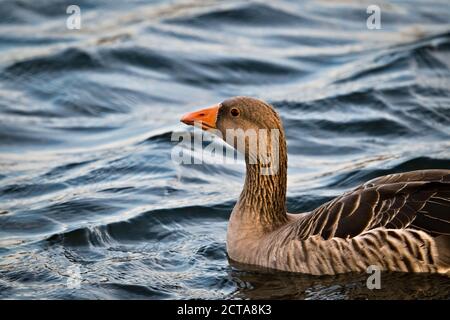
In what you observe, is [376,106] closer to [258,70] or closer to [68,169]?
[258,70]

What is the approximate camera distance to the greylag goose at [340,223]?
30.7ft

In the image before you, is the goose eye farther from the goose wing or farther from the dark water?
the dark water

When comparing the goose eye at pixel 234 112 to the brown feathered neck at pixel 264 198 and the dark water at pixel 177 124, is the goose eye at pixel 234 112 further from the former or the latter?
the dark water at pixel 177 124

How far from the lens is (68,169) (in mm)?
14070

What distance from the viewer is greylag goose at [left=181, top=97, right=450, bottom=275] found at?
30.7 feet

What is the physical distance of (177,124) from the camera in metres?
15.9

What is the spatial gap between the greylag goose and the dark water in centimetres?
21

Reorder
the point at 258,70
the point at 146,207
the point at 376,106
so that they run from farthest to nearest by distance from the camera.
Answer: the point at 258,70 → the point at 376,106 → the point at 146,207

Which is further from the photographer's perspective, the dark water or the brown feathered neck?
the brown feathered neck

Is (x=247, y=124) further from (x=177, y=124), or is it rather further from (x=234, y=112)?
(x=177, y=124)

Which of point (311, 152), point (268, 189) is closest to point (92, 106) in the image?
point (311, 152)

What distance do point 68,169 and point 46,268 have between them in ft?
12.4

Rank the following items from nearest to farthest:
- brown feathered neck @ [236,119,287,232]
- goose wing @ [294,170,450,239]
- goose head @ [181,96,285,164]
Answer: goose wing @ [294,170,450,239] → goose head @ [181,96,285,164] → brown feathered neck @ [236,119,287,232]

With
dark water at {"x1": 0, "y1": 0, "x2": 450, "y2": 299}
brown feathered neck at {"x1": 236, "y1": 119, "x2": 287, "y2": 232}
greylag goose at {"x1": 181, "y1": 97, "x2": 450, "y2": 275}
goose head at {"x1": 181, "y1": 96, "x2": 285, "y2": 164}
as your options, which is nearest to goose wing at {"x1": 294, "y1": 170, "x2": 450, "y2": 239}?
greylag goose at {"x1": 181, "y1": 97, "x2": 450, "y2": 275}
